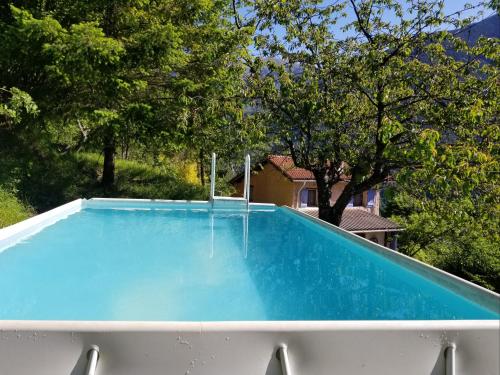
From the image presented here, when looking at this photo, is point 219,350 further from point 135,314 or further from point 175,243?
point 175,243

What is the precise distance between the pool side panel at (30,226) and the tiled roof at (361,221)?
17.0 meters

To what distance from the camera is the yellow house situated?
25.3 meters

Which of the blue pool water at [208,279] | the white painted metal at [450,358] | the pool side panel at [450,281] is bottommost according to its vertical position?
the blue pool water at [208,279]

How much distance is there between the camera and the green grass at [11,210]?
8.98m

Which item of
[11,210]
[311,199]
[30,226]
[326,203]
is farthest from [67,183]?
[311,199]

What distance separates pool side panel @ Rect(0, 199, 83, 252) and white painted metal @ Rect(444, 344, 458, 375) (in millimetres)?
5709

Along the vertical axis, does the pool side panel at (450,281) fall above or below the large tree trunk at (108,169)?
below

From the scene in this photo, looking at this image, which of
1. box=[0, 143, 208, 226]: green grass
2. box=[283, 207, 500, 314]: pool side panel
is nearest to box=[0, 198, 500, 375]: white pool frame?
box=[283, 207, 500, 314]: pool side panel

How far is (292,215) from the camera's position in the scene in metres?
10.4

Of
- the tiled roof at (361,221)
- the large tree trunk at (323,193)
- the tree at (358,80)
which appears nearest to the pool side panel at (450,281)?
the tree at (358,80)

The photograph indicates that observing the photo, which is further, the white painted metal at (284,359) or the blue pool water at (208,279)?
the blue pool water at (208,279)

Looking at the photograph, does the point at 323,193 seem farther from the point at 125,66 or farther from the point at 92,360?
the point at 92,360

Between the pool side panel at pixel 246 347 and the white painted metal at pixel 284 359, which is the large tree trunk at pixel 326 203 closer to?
the pool side panel at pixel 246 347

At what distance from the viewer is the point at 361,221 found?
25.8 m
